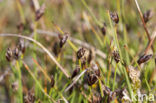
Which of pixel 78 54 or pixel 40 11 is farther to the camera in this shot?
pixel 40 11

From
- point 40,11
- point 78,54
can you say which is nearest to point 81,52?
point 78,54

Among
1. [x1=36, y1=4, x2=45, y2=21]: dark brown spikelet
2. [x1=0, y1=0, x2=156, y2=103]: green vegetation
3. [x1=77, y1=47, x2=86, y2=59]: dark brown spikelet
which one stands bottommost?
[x1=0, y1=0, x2=156, y2=103]: green vegetation

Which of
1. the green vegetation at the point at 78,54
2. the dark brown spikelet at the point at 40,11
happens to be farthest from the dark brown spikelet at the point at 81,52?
the dark brown spikelet at the point at 40,11

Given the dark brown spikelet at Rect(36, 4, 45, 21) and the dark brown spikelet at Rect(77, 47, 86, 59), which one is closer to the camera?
the dark brown spikelet at Rect(77, 47, 86, 59)

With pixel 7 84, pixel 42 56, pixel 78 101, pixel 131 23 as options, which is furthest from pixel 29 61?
pixel 131 23

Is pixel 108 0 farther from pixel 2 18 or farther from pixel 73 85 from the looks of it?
pixel 73 85

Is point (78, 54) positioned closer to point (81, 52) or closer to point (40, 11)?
point (81, 52)

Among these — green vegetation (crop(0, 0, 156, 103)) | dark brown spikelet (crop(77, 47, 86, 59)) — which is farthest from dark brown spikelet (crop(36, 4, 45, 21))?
dark brown spikelet (crop(77, 47, 86, 59))

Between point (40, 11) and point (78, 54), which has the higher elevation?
point (40, 11)

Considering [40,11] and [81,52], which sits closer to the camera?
[81,52]

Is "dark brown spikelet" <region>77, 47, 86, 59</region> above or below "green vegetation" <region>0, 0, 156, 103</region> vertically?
above

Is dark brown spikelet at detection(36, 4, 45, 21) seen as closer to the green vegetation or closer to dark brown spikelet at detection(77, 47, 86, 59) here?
the green vegetation
